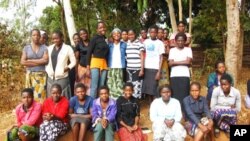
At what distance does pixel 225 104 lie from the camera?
6.37 meters

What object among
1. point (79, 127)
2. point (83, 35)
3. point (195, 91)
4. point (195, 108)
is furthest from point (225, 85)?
point (83, 35)

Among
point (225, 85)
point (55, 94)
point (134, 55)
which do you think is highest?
point (134, 55)

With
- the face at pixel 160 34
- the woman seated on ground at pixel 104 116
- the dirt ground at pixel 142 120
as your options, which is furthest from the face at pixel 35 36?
the face at pixel 160 34

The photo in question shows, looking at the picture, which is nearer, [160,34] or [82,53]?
[82,53]

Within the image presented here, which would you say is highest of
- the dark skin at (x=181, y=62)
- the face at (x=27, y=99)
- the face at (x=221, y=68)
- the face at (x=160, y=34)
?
the face at (x=160, y=34)

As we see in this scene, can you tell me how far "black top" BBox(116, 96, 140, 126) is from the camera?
20.4 ft

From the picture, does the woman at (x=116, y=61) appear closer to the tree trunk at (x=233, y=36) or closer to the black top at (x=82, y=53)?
the black top at (x=82, y=53)

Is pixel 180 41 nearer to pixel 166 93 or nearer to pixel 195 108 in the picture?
pixel 166 93

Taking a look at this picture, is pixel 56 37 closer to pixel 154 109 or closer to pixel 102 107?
pixel 102 107

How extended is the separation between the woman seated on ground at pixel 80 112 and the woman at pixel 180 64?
1.50 metres

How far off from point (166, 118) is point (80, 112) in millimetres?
1370

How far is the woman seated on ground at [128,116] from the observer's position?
610cm

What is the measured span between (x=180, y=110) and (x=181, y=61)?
899 millimetres

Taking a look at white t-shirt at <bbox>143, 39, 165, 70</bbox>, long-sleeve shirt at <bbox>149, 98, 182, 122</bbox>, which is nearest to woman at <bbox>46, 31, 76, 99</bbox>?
white t-shirt at <bbox>143, 39, 165, 70</bbox>
